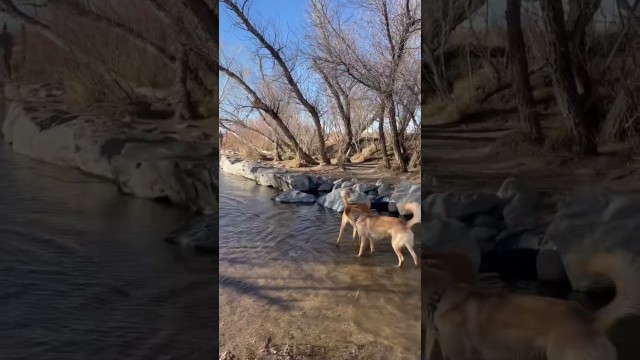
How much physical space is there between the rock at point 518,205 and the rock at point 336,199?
5327 millimetres

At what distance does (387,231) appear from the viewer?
602 centimetres

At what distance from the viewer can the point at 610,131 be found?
7.39ft

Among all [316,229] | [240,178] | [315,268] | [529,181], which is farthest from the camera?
[240,178]

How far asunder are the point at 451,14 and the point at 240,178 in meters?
7.04

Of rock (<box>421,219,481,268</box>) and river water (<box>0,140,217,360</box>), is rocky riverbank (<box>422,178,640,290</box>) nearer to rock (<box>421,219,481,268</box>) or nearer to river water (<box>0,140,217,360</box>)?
rock (<box>421,219,481,268</box>)

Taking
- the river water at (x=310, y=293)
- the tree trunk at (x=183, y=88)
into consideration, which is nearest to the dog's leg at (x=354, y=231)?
the river water at (x=310, y=293)

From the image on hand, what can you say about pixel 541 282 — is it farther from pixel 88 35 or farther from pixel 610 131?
pixel 88 35

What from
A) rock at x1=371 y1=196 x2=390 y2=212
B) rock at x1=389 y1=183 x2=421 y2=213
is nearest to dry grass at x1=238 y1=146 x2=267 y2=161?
rock at x1=371 y1=196 x2=390 y2=212

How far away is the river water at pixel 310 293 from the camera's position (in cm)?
502

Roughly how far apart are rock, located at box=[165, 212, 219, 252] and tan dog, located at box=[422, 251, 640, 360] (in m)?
1.21

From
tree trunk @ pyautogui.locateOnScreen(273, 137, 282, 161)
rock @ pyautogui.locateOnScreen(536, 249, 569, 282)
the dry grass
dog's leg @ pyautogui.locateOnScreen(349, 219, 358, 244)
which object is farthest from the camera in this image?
tree trunk @ pyautogui.locateOnScreen(273, 137, 282, 161)

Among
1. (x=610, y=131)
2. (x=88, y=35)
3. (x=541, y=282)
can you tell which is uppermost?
(x=88, y=35)

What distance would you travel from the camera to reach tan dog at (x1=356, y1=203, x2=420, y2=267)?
5.82 metres

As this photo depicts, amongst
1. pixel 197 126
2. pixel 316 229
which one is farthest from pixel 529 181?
pixel 316 229
